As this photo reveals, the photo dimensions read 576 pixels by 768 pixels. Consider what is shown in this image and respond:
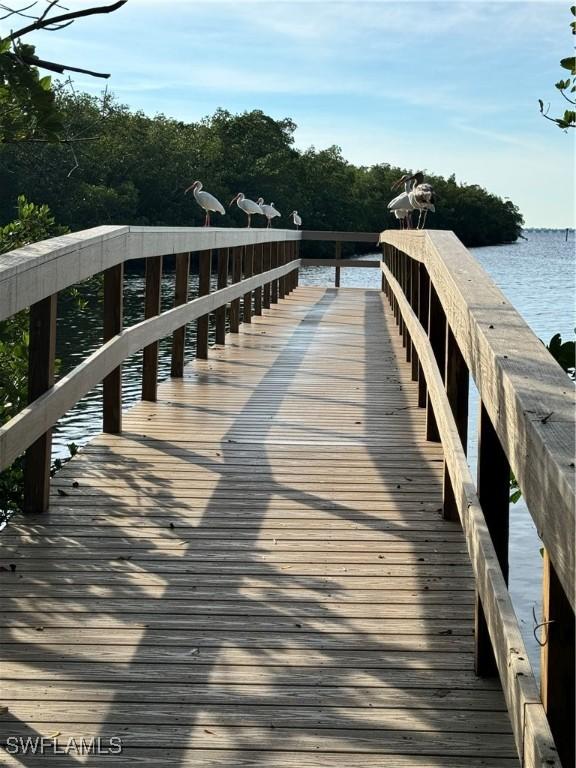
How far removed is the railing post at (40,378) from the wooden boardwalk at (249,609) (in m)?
0.10

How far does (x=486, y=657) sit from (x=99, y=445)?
3.24m

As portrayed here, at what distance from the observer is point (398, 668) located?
10.1ft

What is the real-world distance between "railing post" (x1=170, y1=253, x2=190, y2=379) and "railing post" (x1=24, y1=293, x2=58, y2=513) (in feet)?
10.9

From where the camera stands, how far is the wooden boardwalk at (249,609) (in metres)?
2.70

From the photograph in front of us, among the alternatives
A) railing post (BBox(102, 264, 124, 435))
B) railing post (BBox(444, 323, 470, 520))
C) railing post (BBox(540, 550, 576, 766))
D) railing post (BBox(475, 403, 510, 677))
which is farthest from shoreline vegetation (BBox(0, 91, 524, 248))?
railing post (BBox(540, 550, 576, 766))

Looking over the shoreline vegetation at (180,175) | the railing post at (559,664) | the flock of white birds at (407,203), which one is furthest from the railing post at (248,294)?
the shoreline vegetation at (180,175)

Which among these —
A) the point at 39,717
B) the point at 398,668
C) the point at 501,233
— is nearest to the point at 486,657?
the point at 398,668

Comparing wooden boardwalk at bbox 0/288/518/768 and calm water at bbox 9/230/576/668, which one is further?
calm water at bbox 9/230/576/668

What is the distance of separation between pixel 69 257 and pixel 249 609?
5.25 feet

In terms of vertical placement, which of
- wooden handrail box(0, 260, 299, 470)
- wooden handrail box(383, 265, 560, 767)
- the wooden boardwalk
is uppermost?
wooden handrail box(0, 260, 299, 470)

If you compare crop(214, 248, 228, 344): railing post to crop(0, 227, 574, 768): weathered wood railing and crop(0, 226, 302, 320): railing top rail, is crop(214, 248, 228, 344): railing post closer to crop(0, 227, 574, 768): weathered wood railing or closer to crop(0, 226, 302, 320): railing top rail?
crop(0, 226, 302, 320): railing top rail

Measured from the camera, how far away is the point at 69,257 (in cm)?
434

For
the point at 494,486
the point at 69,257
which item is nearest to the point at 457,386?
the point at 494,486

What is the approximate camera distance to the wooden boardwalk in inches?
106
